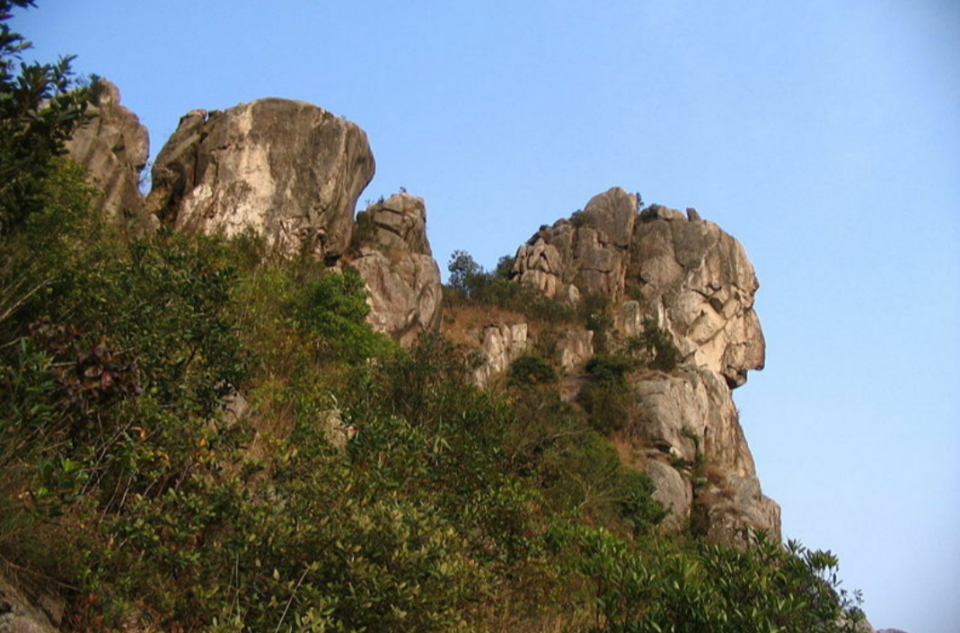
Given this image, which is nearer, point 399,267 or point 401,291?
point 401,291

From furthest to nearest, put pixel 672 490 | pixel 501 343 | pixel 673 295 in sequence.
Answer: pixel 673 295, pixel 501 343, pixel 672 490

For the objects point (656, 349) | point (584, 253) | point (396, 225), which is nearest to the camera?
point (396, 225)

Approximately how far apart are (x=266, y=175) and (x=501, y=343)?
16296mm

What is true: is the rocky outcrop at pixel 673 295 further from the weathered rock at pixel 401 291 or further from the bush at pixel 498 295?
the weathered rock at pixel 401 291

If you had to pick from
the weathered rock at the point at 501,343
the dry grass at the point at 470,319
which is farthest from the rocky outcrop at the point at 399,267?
the weathered rock at the point at 501,343

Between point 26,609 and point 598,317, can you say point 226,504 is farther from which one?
point 598,317

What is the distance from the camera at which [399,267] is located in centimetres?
3588

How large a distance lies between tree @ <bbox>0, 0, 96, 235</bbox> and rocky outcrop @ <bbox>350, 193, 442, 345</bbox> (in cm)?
2334

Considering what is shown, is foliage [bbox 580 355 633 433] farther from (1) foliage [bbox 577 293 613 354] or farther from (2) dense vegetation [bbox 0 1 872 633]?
(2) dense vegetation [bbox 0 1 872 633]

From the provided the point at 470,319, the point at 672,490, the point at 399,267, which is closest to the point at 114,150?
the point at 399,267

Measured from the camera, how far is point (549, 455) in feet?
65.4

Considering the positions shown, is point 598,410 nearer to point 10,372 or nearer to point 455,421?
point 455,421

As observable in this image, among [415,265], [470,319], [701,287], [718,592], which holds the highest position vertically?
[701,287]

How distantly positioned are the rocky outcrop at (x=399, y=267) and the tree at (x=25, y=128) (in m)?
23.3
